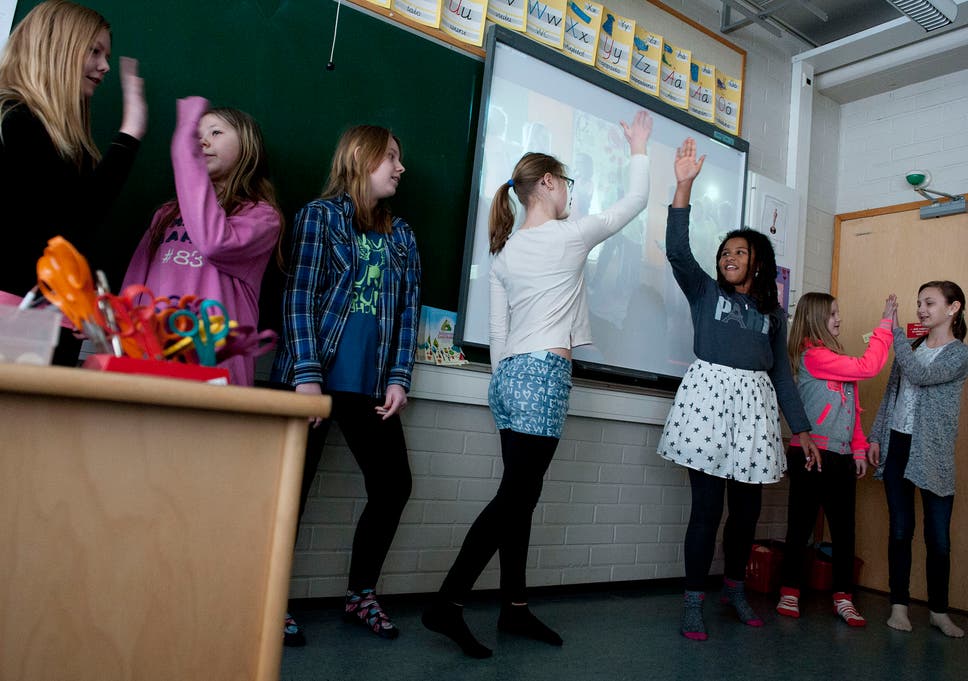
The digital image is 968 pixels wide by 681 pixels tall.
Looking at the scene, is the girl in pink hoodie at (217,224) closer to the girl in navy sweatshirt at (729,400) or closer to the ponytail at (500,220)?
the ponytail at (500,220)

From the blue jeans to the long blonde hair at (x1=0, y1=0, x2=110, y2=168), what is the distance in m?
3.17

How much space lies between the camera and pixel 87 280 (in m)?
0.75

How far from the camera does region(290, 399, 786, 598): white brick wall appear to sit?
7.77 feet

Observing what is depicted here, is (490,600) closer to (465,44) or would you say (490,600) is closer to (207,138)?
(207,138)

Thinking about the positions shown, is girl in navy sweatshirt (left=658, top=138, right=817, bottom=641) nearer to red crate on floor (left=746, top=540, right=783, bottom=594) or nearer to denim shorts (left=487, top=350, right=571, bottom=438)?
red crate on floor (left=746, top=540, right=783, bottom=594)

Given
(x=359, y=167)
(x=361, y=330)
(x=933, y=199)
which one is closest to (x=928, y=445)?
(x=933, y=199)

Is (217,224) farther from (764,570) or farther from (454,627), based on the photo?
(764,570)

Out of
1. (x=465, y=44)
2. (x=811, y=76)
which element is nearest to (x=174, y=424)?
(x=465, y=44)

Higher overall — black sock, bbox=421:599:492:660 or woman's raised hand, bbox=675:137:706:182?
woman's raised hand, bbox=675:137:706:182

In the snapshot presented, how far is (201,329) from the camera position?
81cm

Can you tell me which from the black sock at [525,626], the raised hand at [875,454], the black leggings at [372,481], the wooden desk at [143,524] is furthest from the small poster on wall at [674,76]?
the wooden desk at [143,524]

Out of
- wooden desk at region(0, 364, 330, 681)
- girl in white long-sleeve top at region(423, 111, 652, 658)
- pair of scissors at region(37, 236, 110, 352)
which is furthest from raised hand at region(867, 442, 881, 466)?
pair of scissors at region(37, 236, 110, 352)

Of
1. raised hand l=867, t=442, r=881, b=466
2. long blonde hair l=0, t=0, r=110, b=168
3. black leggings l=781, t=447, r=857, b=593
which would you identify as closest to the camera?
long blonde hair l=0, t=0, r=110, b=168

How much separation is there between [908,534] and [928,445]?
0.38 meters
